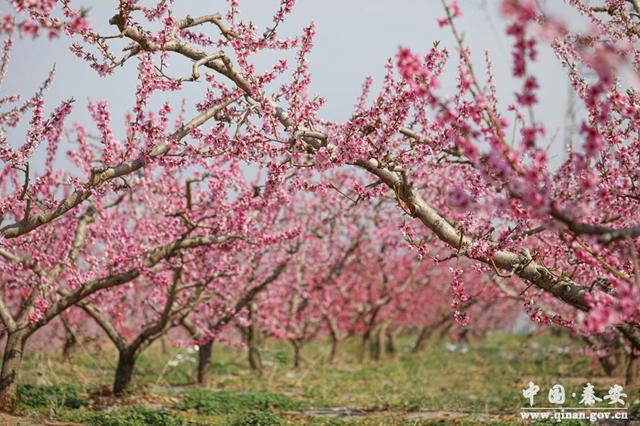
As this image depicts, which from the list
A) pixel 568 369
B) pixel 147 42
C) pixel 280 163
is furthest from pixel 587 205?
pixel 568 369

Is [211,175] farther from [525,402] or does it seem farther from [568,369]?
[568,369]

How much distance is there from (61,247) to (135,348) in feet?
Result: 7.60

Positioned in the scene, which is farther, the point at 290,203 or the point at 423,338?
the point at 423,338

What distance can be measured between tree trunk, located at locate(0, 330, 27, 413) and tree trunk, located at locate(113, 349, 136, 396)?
7.52 feet

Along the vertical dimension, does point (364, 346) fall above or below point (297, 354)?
above

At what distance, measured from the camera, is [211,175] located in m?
10.5

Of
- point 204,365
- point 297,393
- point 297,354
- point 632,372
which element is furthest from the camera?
point 297,354

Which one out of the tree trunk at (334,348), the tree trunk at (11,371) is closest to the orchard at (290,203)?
the tree trunk at (11,371)

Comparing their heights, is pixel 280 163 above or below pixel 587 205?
above

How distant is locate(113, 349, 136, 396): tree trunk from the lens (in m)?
12.0

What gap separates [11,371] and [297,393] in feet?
22.6

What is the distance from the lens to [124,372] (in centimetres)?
1203

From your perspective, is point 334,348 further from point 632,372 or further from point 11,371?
point 11,371

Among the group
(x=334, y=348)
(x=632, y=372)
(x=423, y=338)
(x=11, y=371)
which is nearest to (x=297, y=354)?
(x=334, y=348)
